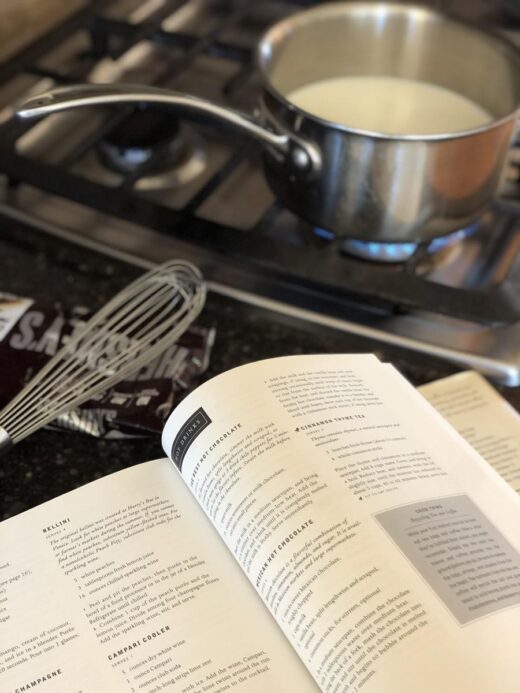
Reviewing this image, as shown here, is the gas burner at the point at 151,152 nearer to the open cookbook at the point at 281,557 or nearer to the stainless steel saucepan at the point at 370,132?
the stainless steel saucepan at the point at 370,132

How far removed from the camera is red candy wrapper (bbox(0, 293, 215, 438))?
523mm

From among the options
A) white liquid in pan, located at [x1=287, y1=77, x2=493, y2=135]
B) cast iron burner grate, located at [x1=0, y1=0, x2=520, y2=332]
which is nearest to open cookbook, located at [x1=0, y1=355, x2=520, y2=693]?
cast iron burner grate, located at [x1=0, y1=0, x2=520, y2=332]

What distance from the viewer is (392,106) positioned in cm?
70

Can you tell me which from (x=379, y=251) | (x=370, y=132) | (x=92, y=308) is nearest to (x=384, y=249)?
(x=379, y=251)

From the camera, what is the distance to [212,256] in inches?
25.6

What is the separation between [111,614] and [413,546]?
0.16m

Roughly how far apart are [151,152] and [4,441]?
0.32 m

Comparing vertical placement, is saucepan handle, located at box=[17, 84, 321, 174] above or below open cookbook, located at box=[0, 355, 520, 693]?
above

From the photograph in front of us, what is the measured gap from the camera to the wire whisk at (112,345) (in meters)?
0.52

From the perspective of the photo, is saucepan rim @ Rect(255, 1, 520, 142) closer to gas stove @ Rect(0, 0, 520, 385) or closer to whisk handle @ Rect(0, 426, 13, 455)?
gas stove @ Rect(0, 0, 520, 385)

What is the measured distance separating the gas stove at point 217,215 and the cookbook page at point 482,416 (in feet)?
0.06

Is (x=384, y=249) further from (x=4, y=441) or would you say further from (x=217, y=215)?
(x=4, y=441)

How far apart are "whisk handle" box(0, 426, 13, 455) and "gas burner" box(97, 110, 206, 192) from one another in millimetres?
283

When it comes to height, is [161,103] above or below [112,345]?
above
